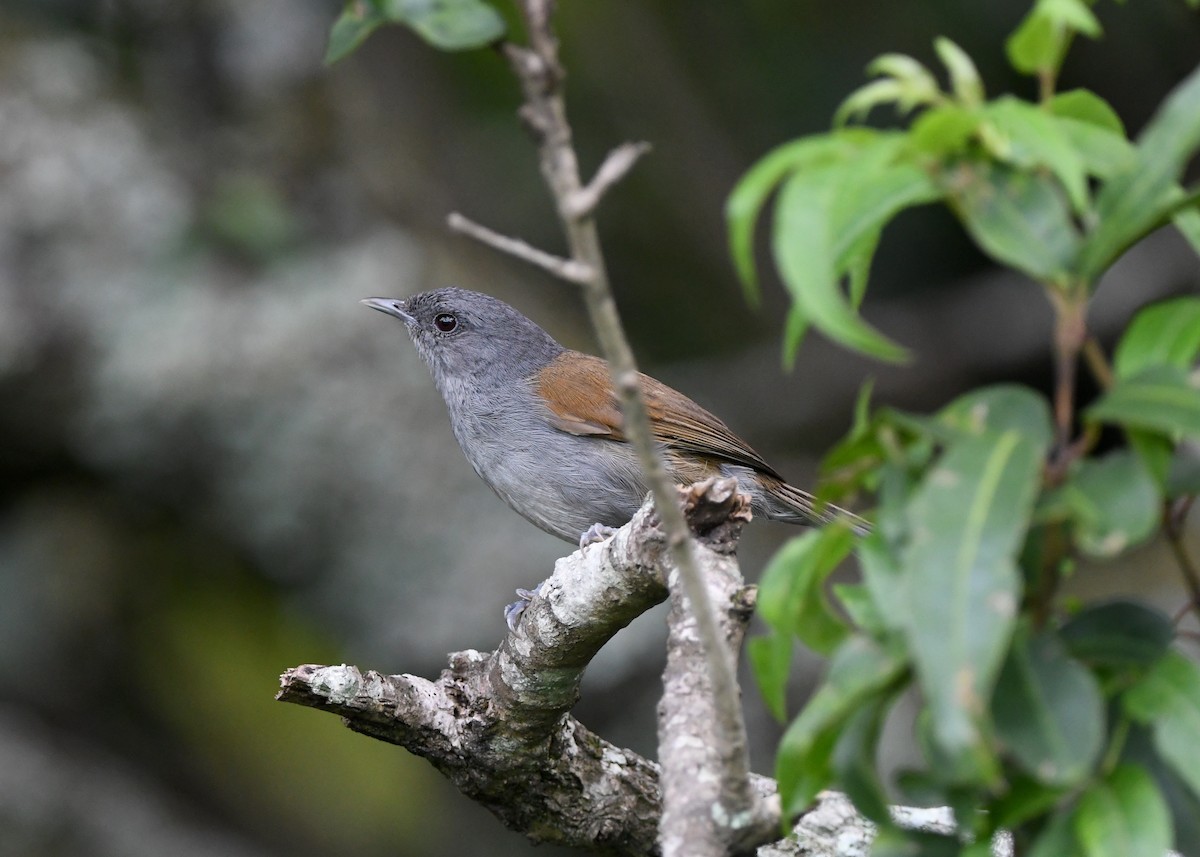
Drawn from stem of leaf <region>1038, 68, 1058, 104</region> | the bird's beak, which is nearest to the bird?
the bird's beak

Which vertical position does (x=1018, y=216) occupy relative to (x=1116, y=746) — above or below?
above

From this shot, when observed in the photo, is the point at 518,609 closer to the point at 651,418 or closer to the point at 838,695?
the point at 651,418

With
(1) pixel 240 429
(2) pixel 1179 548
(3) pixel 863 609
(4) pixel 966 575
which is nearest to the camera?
(4) pixel 966 575

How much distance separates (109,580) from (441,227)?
9.41 feet

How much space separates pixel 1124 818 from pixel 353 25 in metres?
1.46

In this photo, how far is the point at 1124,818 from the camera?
1.43 m

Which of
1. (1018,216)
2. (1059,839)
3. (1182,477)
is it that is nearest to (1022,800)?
(1059,839)

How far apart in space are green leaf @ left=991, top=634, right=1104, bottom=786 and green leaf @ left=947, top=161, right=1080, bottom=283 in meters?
0.44

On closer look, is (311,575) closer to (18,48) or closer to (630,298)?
(630,298)

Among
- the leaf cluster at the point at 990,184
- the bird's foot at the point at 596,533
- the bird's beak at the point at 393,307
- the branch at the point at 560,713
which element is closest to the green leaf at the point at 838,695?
the leaf cluster at the point at 990,184

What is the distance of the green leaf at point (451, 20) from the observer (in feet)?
5.69

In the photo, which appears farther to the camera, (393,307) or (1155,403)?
(393,307)

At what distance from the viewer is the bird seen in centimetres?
501

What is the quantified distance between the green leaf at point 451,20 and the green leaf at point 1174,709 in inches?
46.7
